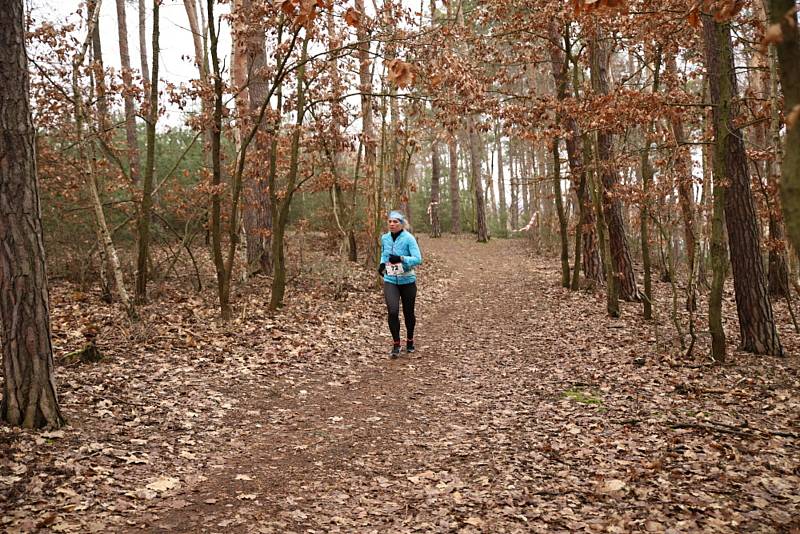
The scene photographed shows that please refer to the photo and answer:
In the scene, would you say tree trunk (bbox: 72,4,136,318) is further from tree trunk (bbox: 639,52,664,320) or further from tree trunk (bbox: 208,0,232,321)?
tree trunk (bbox: 639,52,664,320)

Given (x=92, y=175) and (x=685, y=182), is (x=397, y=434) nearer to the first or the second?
(x=92, y=175)

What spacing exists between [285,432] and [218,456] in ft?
2.68

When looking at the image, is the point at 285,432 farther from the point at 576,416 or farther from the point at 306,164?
the point at 306,164

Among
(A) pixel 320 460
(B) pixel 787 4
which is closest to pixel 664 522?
(A) pixel 320 460

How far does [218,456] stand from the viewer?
507 centimetres

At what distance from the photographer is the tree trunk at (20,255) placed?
4625 mm

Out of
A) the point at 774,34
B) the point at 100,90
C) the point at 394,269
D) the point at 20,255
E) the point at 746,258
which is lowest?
the point at 746,258

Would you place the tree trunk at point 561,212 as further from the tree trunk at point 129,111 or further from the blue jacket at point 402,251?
the tree trunk at point 129,111

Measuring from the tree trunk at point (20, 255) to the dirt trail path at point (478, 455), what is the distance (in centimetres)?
171

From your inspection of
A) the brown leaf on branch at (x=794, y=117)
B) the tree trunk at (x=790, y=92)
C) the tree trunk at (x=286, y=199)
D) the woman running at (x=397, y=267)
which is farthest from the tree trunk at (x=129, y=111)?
the brown leaf on branch at (x=794, y=117)

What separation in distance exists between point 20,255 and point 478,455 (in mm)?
4357

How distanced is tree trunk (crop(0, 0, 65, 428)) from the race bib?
4.69 m

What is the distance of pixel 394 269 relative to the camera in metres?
8.50

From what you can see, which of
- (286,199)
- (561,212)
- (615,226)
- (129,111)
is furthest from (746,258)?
(129,111)
